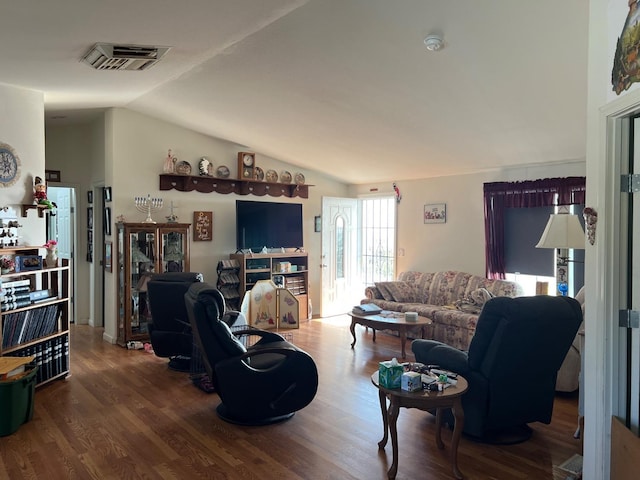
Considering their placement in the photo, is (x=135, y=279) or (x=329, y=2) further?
(x=135, y=279)

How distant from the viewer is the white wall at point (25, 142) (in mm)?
4320

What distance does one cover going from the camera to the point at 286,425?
353cm

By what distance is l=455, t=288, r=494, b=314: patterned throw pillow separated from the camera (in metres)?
5.56

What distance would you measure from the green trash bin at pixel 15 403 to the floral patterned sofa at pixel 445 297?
4.23m

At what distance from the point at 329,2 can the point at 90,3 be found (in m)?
1.48

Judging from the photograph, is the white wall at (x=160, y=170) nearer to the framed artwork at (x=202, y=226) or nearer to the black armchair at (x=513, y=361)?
the framed artwork at (x=202, y=226)

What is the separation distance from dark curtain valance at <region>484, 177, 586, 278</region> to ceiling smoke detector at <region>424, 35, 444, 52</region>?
2822mm

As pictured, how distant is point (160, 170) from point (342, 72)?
3.32m

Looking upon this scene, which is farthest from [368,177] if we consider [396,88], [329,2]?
[329,2]

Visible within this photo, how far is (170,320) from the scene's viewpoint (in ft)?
15.9

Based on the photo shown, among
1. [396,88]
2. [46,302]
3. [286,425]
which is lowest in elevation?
[286,425]

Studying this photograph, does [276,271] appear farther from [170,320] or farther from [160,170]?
[170,320]

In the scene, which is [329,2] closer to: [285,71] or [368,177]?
[285,71]

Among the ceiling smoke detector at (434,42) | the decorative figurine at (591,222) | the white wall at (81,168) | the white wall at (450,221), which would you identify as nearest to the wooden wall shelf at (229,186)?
the white wall at (81,168)
